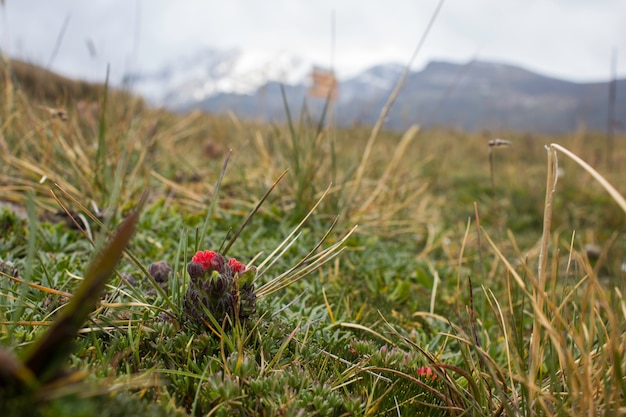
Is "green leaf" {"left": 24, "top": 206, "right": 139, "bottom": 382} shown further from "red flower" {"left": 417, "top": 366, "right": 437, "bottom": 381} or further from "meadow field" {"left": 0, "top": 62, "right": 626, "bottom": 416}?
"red flower" {"left": 417, "top": 366, "right": 437, "bottom": 381}

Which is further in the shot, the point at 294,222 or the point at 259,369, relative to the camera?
the point at 294,222

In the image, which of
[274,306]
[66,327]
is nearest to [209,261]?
[274,306]

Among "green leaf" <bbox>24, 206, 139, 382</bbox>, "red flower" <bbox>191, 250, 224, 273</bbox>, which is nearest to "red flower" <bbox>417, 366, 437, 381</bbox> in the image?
"red flower" <bbox>191, 250, 224, 273</bbox>

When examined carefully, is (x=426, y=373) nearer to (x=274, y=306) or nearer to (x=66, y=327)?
(x=274, y=306)

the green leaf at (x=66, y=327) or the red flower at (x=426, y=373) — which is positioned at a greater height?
the green leaf at (x=66, y=327)

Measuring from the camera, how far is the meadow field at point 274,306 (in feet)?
2.74

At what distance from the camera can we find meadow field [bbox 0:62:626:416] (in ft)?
2.74

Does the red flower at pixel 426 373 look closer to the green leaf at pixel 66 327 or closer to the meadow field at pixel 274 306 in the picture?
the meadow field at pixel 274 306

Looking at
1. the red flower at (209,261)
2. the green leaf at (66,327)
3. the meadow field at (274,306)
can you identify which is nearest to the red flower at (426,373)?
the meadow field at (274,306)

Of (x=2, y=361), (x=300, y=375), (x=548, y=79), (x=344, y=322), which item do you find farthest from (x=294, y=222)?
(x=548, y=79)

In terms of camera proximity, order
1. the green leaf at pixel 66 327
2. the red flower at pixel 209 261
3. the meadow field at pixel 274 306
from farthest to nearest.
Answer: the red flower at pixel 209 261 → the meadow field at pixel 274 306 → the green leaf at pixel 66 327

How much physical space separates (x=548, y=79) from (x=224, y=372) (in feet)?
441

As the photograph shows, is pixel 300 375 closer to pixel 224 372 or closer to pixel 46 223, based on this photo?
pixel 224 372

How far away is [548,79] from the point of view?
11581cm
